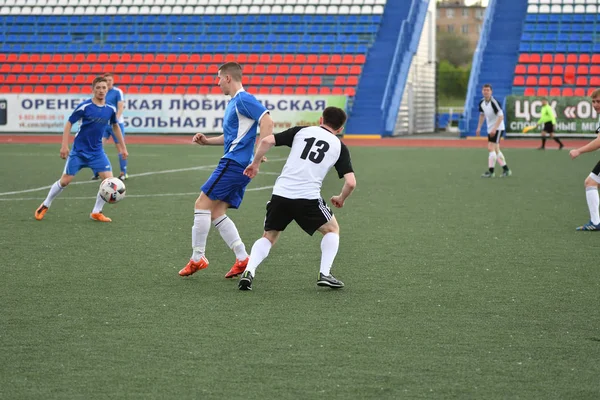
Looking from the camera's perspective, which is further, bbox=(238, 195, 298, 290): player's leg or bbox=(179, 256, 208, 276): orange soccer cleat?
bbox=(179, 256, 208, 276): orange soccer cleat

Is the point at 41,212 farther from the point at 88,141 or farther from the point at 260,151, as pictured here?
the point at 260,151

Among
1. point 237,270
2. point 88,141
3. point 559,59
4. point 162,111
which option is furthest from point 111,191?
point 559,59

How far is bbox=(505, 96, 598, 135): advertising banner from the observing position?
30844 mm

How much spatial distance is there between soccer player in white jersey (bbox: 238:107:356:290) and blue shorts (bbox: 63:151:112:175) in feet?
16.4

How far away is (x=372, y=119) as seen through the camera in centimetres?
3272

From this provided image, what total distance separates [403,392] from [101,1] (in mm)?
36870

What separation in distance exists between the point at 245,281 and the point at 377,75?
2785 cm

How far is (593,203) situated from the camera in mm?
11219

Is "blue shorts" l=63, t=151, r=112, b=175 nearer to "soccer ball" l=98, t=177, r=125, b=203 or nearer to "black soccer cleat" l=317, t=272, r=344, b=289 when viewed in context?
"soccer ball" l=98, t=177, r=125, b=203

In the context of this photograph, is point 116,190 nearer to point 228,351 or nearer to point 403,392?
point 228,351

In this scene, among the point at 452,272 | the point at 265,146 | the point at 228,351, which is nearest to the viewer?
the point at 228,351

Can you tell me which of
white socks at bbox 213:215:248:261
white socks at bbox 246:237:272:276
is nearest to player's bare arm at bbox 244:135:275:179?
white socks at bbox 246:237:272:276

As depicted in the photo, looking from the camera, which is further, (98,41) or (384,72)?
(98,41)

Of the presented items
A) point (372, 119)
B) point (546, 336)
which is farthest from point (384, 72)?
point (546, 336)
